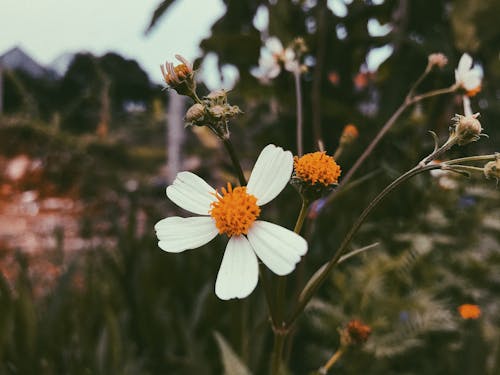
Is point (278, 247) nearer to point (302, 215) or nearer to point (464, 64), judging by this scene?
point (302, 215)

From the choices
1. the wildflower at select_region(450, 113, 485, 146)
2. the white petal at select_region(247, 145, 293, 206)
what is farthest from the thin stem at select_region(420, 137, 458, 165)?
the white petal at select_region(247, 145, 293, 206)

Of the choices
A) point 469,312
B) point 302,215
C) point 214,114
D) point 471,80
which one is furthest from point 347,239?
point 469,312

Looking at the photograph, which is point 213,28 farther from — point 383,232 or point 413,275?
point 413,275

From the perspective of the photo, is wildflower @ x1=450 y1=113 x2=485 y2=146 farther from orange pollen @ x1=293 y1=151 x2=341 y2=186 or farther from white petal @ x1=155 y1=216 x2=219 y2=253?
white petal @ x1=155 y1=216 x2=219 y2=253

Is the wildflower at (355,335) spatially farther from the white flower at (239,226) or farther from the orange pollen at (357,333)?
the white flower at (239,226)

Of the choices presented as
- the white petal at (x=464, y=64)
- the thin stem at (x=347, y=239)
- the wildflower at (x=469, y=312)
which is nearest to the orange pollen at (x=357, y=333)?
the thin stem at (x=347, y=239)

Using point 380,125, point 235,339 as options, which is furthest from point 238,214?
point 380,125
